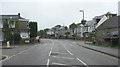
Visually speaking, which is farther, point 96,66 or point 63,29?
point 63,29

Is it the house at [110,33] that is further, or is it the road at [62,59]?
the house at [110,33]

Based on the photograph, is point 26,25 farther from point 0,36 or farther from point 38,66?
point 38,66

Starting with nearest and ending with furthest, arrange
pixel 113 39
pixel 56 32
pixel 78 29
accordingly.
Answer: pixel 113 39 < pixel 78 29 < pixel 56 32

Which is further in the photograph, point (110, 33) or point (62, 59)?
point (110, 33)

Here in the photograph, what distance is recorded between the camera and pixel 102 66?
13.2 m

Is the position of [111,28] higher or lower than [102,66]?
higher

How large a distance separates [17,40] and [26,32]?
66.4 ft

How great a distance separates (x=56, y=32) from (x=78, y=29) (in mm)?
59516

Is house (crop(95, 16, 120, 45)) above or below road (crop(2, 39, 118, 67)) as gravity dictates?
above

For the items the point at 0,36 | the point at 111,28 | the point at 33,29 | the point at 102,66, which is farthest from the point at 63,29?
the point at 102,66

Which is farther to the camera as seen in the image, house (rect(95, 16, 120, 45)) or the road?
house (rect(95, 16, 120, 45))

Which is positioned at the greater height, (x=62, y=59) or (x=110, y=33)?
(x=110, y=33)

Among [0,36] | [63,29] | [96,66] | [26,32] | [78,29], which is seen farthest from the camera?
[63,29]

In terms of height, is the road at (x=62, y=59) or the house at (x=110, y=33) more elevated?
the house at (x=110, y=33)
